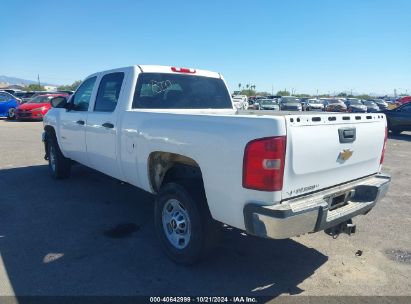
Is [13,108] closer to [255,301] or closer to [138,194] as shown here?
[138,194]

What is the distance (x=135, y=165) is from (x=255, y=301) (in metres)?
1.98

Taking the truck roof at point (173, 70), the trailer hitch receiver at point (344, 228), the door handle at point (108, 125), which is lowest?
the trailer hitch receiver at point (344, 228)

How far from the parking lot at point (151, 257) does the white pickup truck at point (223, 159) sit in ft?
1.25

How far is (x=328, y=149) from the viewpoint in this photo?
3012 mm

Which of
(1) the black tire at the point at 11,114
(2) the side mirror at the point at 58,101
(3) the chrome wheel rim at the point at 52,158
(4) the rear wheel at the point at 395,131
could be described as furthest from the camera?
(1) the black tire at the point at 11,114

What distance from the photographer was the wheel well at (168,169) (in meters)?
3.61

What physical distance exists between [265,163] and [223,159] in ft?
1.28

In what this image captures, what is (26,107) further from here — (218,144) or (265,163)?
(265,163)

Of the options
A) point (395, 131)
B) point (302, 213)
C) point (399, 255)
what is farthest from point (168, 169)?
point (395, 131)

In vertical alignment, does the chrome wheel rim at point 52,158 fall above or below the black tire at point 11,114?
below

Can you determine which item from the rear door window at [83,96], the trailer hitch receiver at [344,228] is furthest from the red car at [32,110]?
the trailer hitch receiver at [344,228]

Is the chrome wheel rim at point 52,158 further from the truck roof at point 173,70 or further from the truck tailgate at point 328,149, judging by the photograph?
the truck tailgate at point 328,149

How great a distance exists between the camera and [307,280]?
3.40 meters

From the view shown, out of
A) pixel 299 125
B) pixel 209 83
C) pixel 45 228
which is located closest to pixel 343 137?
pixel 299 125
